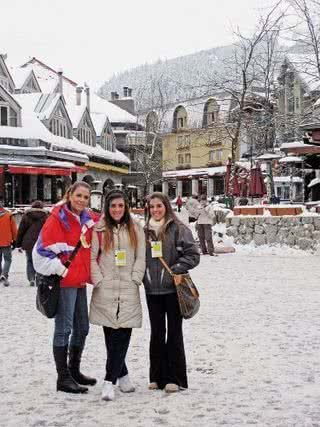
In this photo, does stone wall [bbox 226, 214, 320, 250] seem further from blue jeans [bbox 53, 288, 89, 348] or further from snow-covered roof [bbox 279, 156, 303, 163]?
blue jeans [bbox 53, 288, 89, 348]

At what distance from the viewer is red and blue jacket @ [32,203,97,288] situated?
5.06 metres

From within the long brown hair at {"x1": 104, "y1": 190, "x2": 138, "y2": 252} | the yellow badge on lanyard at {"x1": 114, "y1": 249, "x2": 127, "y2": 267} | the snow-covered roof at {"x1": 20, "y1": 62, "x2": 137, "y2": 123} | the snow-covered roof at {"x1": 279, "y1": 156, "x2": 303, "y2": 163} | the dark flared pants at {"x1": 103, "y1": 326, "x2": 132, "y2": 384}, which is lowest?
the dark flared pants at {"x1": 103, "y1": 326, "x2": 132, "y2": 384}

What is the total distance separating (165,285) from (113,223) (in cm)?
64

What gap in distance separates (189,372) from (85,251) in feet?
5.08

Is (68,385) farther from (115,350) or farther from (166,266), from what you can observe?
(166,266)

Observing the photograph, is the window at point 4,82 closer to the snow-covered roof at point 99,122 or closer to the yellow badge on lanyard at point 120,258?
the snow-covered roof at point 99,122

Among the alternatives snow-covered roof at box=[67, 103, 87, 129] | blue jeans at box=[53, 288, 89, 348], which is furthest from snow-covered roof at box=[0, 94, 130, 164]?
blue jeans at box=[53, 288, 89, 348]

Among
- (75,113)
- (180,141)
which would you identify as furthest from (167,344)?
(180,141)

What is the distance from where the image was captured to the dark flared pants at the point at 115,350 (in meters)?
5.04

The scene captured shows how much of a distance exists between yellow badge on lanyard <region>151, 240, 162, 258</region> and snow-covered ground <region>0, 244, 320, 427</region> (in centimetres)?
109

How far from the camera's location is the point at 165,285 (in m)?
5.20

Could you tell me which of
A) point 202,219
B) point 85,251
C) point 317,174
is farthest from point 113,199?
point 317,174

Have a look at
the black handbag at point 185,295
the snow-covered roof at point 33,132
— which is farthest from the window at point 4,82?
the black handbag at point 185,295

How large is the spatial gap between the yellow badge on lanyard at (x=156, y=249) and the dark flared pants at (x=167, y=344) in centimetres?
34
